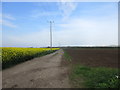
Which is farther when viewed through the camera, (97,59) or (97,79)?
(97,59)

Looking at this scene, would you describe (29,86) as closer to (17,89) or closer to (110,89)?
(17,89)

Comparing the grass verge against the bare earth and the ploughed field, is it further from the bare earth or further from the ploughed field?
the ploughed field

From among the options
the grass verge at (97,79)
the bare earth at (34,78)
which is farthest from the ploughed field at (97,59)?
the bare earth at (34,78)

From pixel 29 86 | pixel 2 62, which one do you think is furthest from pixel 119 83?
pixel 2 62

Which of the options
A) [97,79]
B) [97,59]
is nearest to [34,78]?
[97,79]

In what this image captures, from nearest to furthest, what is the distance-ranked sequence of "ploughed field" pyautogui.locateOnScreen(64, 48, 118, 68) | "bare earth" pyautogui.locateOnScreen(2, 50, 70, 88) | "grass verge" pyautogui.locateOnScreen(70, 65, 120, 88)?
"grass verge" pyautogui.locateOnScreen(70, 65, 120, 88) < "bare earth" pyautogui.locateOnScreen(2, 50, 70, 88) < "ploughed field" pyautogui.locateOnScreen(64, 48, 118, 68)

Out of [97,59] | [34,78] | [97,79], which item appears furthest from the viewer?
[97,59]

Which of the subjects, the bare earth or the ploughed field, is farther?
the ploughed field

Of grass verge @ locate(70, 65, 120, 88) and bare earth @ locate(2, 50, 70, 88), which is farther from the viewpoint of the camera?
bare earth @ locate(2, 50, 70, 88)

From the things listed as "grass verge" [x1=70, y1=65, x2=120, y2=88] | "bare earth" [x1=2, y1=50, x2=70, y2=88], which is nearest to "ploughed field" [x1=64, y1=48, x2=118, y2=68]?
"grass verge" [x1=70, y1=65, x2=120, y2=88]

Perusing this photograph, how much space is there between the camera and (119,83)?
167 inches

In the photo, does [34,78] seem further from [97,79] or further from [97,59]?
[97,59]

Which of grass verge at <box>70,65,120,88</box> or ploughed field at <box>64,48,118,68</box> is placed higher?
grass verge at <box>70,65,120,88</box>

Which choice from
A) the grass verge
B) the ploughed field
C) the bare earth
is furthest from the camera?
the ploughed field
